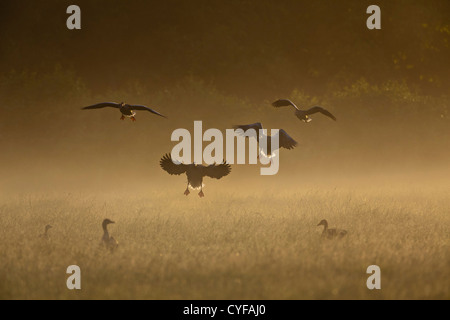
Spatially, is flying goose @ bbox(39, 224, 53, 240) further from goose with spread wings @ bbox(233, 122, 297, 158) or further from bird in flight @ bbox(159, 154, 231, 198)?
goose with spread wings @ bbox(233, 122, 297, 158)

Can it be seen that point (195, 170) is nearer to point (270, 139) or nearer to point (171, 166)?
point (171, 166)

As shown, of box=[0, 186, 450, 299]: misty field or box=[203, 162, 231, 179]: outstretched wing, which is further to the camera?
box=[203, 162, 231, 179]: outstretched wing

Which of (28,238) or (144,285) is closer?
(144,285)

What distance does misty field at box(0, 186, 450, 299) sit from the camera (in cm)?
770

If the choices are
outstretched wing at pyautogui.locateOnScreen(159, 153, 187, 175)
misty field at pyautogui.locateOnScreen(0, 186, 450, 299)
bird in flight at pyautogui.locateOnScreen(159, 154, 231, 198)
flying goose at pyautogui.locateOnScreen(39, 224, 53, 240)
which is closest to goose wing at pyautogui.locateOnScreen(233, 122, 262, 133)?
bird in flight at pyautogui.locateOnScreen(159, 154, 231, 198)

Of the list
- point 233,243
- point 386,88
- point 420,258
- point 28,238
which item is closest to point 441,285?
point 420,258

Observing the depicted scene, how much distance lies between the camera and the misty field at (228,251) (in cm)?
770

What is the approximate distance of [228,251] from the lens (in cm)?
959

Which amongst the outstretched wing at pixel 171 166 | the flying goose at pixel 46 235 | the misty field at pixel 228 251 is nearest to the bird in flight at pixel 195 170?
the outstretched wing at pixel 171 166

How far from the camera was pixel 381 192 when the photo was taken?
18.4 m

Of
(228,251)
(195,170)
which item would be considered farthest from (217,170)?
(228,251)

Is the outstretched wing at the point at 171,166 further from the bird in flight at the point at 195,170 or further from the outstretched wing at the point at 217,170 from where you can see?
the outstretched wing at the point at 217,170
